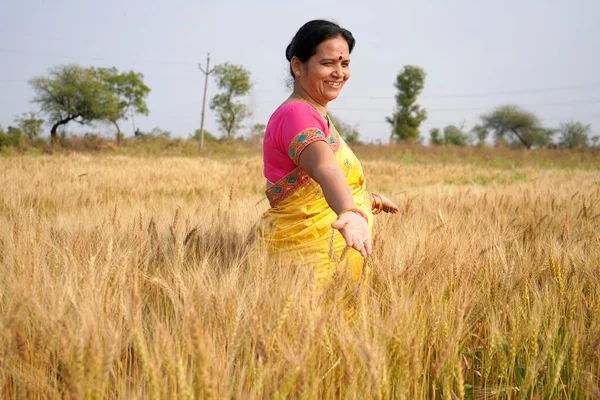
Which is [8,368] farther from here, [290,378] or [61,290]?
[290,378]

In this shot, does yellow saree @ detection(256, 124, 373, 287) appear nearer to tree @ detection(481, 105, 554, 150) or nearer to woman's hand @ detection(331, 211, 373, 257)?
woman's hand @ detection(331, 211, 373, 257)

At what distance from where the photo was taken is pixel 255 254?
1.72m

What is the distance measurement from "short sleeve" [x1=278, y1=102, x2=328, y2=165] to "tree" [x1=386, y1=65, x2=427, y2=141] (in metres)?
46.5

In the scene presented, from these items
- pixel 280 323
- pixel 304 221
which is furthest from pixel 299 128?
pixel 280 323

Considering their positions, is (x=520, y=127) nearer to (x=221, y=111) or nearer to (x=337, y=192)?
(x=221, y=111)

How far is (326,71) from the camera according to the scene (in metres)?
1.87


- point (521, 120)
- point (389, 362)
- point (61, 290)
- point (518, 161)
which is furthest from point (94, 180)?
point (521, 120)

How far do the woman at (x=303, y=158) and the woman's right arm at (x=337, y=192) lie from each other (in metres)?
0.05

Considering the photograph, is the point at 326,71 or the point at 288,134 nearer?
the point at 288,134

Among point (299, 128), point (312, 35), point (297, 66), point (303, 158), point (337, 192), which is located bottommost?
point (337, 192)

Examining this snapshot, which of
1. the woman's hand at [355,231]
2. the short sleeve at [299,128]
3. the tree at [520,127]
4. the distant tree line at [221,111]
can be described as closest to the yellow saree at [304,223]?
the short sleeve at [299,128]

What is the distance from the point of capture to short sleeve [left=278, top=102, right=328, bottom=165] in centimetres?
167

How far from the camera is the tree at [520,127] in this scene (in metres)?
61.6

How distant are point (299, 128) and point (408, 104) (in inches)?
1909
